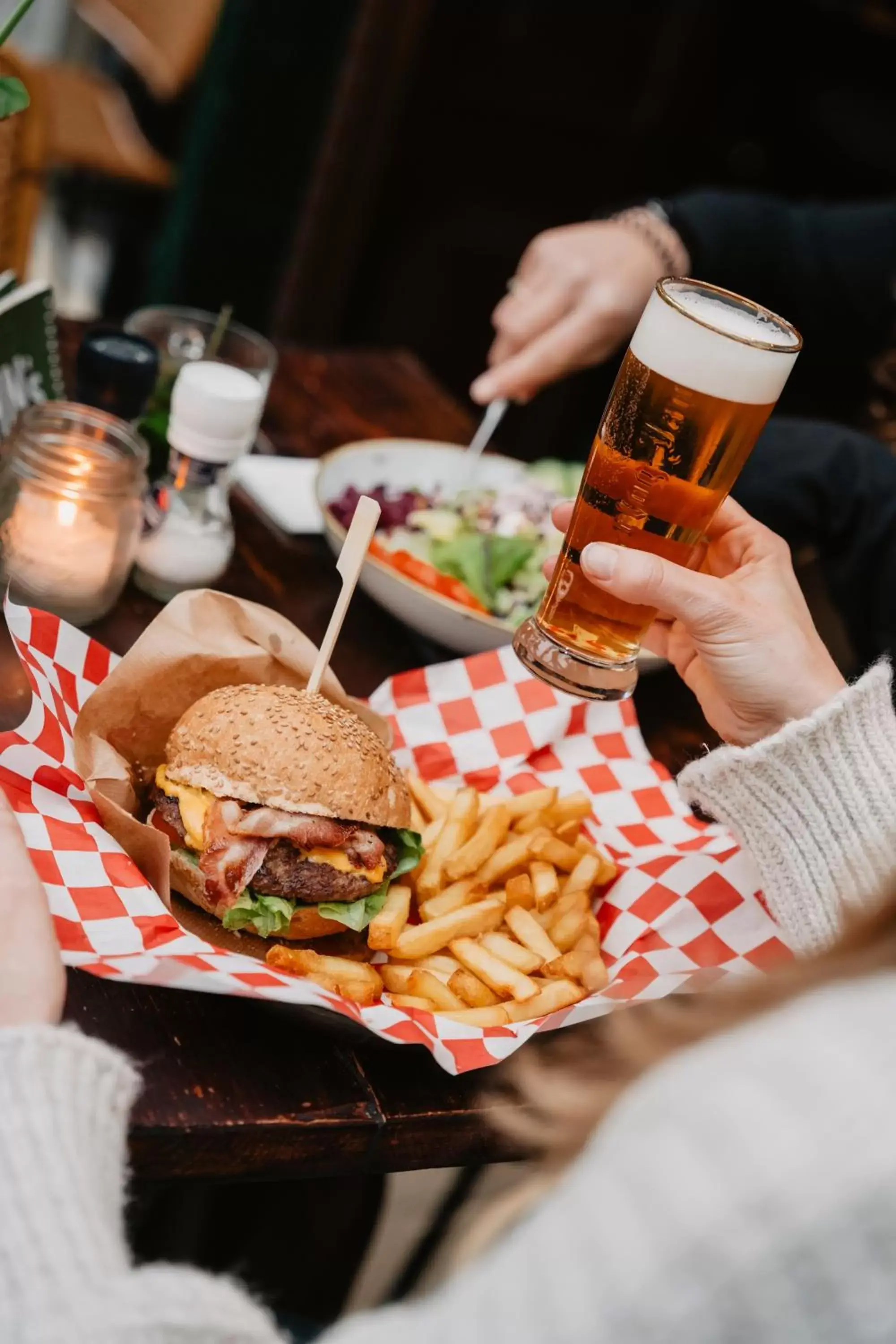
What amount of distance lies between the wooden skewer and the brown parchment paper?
0.10 metres

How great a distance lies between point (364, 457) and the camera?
2.32 m

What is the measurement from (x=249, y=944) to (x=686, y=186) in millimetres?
4421

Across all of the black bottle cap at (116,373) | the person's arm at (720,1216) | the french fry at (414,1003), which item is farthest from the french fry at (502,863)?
the black bottle cap at (116,373)

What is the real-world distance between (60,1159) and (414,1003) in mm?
488

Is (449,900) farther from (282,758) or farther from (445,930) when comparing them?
(282,758)

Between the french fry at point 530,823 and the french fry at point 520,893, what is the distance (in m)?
0.09

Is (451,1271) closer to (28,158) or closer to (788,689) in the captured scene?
(788,689)

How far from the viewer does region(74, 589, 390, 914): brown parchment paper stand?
136cm

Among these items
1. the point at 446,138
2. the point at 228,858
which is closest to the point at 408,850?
the point at 228,858

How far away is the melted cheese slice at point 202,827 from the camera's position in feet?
4.56

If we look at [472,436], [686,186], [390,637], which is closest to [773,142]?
[686,186]

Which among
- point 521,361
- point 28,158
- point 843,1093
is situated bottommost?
→ point 28,158

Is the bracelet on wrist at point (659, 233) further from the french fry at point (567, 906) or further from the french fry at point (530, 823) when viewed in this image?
the french fry at point (567, 906)

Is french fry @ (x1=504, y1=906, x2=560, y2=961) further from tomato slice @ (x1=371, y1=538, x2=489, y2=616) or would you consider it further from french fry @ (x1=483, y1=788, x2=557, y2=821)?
tomato slice @ (x1=371, y1=538, x2=489, y2=616)
